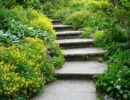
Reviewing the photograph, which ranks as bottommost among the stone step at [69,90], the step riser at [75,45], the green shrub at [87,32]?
the stone step at [69,90]

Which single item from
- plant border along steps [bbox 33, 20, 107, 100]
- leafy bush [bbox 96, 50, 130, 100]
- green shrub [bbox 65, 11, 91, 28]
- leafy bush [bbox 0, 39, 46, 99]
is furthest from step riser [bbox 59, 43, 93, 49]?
leafy bush [bbox 96, 50, 130, 100]

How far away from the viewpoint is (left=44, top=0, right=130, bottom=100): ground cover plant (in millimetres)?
5754

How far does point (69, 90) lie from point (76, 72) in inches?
33.6

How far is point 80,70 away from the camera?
7.31m

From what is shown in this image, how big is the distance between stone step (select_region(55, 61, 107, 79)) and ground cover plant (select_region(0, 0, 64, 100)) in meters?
0.21

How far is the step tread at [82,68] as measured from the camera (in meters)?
7.09

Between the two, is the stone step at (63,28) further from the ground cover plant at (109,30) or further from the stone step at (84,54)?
the stone step at (84,54)

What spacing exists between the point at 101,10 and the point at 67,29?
5.25 ft

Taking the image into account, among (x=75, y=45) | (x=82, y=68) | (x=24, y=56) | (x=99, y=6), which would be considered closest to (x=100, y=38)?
(x=75, y=45)

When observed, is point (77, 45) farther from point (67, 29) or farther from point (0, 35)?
point (0, 35)

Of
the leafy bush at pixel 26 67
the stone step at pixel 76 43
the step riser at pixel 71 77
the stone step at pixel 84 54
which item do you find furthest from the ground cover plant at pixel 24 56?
the stone step at pixel 76 43

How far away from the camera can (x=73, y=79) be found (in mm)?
7059

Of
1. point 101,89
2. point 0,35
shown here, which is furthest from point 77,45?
point 101,89

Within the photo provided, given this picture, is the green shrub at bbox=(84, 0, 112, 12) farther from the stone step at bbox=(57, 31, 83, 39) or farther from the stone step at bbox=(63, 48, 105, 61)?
the stone step at bbox=(63, 48, 105, 61)
